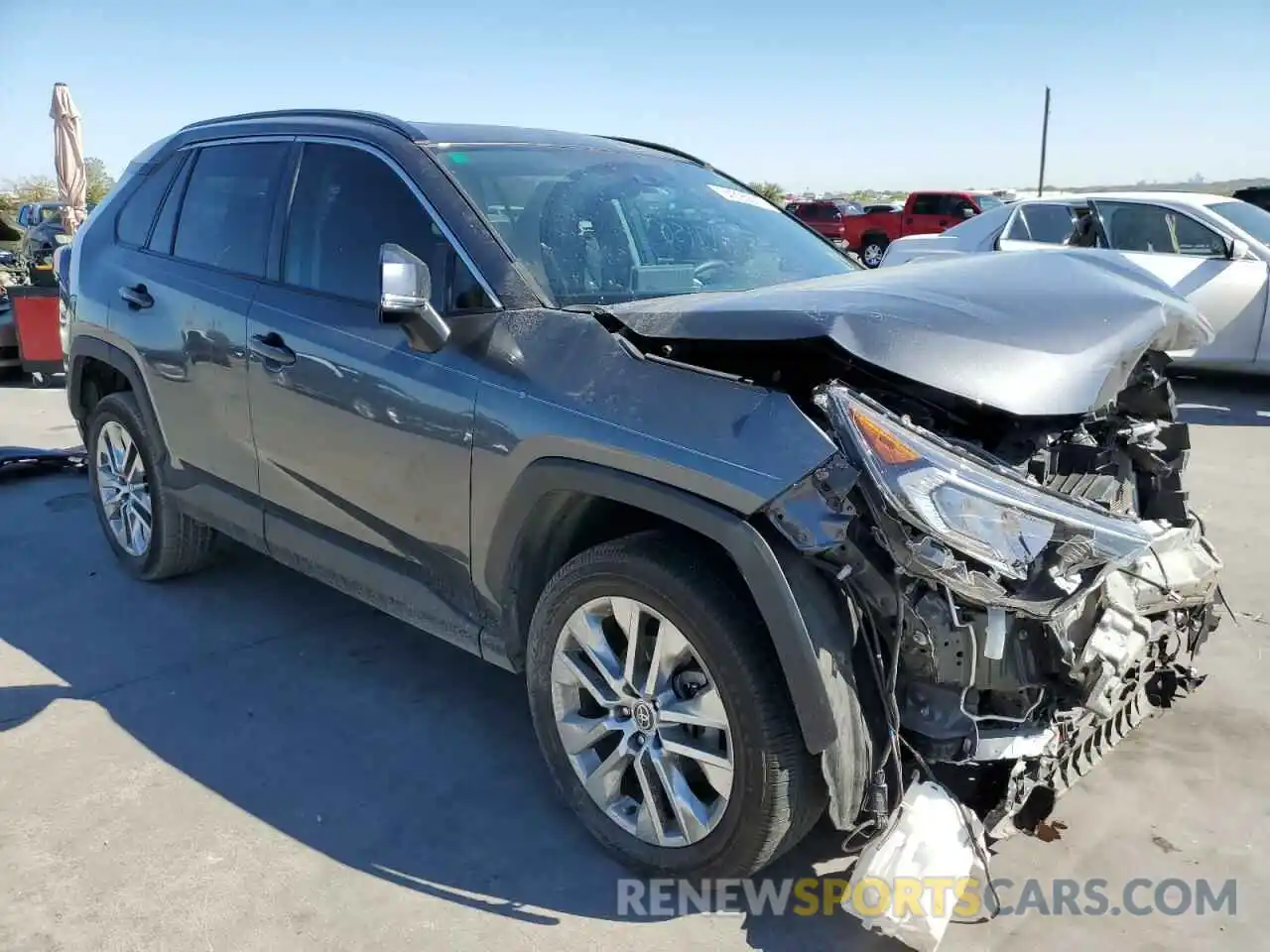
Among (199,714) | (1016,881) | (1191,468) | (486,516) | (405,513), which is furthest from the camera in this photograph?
(1191,468)

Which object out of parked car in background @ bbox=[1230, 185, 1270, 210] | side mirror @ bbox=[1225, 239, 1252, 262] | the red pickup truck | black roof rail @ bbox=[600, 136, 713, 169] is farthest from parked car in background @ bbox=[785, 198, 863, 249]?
black roof rail @ bbox=[600, 136, 713, 169]

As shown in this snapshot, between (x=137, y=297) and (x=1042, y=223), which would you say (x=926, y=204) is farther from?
(x=137, y=297)

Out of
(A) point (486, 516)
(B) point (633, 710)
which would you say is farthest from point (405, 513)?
(B) point (633, 710)

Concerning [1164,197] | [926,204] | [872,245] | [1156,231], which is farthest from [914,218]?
[1156,231]

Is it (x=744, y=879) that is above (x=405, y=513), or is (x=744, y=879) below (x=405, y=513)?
below

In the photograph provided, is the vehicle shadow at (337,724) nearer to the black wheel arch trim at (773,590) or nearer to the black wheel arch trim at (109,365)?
the black wheel arch trim at (773,590)

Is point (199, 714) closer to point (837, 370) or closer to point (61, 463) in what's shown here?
point (837, 370)

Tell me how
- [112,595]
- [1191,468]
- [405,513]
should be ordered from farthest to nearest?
1. [1191,468]
2. [112,595]
3. [405,513]

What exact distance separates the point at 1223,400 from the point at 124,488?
8331 millimetres

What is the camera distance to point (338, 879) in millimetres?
2717

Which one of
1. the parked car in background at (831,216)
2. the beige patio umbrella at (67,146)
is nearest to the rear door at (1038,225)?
the beige patio umbrella at (67,146)

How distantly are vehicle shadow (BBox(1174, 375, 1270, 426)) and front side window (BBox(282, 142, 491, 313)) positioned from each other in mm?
6350

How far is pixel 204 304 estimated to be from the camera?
12.7 ft

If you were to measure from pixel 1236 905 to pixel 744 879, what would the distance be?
47.9 inches
